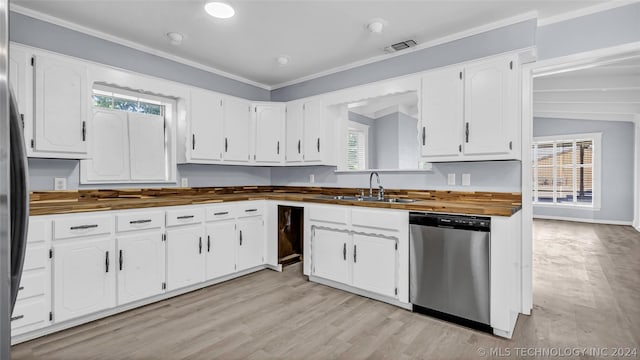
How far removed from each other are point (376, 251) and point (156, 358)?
1.83 metres

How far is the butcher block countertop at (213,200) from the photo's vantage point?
2383mm

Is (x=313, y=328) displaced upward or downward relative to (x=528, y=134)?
downward

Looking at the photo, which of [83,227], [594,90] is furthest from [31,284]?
[594,90]

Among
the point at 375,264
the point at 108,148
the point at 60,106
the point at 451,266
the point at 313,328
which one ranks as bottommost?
the point at 313,328

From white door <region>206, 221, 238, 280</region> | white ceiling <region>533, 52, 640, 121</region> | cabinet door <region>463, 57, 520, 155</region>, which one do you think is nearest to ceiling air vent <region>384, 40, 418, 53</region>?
cabinet door <region>463, 57, 520, 155</region>

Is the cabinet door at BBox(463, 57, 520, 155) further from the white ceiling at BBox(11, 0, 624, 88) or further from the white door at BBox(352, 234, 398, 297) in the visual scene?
the white door at BBox(352, 234, 398, 297)

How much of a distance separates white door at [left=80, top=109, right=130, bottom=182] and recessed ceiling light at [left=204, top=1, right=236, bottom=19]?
1.52m

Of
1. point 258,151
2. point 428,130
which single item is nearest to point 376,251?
point 428,130

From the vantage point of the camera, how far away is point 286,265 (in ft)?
13.2

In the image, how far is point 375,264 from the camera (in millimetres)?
2926

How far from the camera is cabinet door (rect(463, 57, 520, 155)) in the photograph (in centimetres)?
262

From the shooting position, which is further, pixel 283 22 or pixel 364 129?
pixel 364 129

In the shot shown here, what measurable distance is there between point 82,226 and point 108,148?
1082 millimetres

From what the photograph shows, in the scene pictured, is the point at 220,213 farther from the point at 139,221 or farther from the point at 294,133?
the point at 294,133
